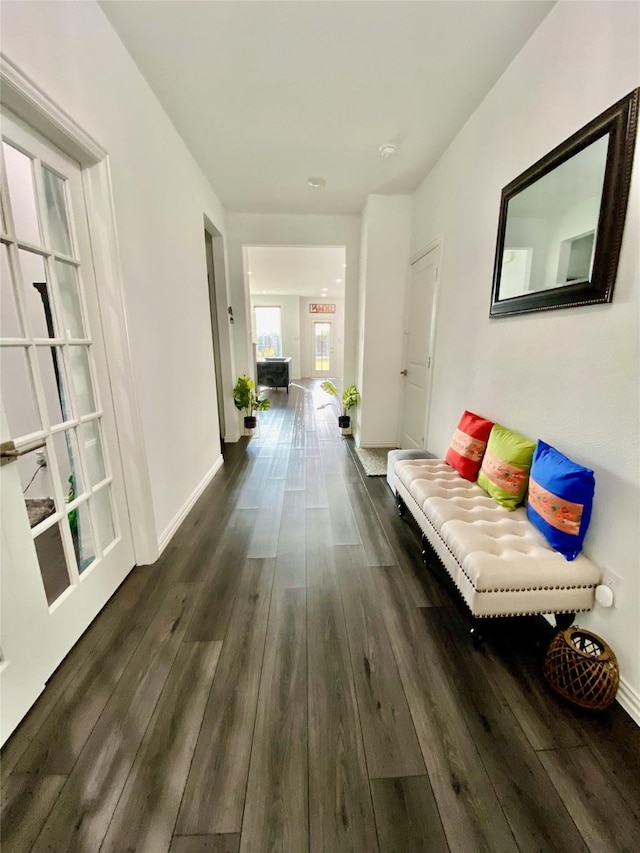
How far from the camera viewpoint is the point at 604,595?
1.31 meters

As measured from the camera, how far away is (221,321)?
410 centimetres

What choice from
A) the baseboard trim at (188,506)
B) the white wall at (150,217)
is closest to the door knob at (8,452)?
the white wall at (150,217)

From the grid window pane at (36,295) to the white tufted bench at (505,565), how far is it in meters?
1.96

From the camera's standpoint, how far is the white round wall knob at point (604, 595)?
1.29 metres

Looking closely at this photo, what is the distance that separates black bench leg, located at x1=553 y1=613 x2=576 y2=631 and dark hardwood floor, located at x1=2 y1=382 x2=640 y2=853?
0.11m

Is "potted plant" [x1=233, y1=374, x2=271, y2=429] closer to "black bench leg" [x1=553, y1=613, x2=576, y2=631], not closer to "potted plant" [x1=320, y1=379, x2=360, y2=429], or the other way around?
"potted plant" [x1=320, y1=379, x2=360, y2=429]

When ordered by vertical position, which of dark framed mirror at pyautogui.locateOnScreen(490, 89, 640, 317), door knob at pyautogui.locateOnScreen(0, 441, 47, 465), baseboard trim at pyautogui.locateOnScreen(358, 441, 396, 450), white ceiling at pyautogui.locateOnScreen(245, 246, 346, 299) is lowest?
baseboard trim at pyautogui.locateOnScreen(358, 441, 396, 450)

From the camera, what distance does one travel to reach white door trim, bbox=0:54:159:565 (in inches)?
46.4

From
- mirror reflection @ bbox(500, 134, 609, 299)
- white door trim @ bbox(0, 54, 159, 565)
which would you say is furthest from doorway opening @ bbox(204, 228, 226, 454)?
mirror reflection @ bbox(500, 134, 609, 299)

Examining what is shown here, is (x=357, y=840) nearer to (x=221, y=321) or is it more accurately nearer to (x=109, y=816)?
(x=109, y=816)

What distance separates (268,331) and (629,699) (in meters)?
11.4

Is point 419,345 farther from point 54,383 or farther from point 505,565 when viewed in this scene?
point 54,383

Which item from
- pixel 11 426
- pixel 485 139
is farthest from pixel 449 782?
pixel 485 139

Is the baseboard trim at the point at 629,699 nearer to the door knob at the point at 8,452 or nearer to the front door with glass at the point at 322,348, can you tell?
the door knob at the point at 8,452
